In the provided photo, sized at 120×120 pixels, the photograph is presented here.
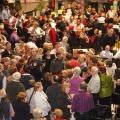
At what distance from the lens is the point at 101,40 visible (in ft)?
56.2

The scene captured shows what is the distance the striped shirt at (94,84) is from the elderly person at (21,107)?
6.17ft

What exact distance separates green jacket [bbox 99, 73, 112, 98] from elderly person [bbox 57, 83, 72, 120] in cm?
141

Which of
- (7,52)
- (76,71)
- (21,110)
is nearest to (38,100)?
(21,110)

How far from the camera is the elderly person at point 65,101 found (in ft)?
31.4

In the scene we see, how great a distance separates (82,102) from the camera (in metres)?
9.64

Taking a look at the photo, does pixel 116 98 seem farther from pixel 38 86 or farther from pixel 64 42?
pixel 64 42

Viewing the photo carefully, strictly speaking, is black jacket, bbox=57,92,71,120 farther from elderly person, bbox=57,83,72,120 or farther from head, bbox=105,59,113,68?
head, bbox=105,59,113,68

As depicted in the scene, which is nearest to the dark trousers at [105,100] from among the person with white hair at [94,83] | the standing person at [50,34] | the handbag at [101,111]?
the person with white hair at [94,83]

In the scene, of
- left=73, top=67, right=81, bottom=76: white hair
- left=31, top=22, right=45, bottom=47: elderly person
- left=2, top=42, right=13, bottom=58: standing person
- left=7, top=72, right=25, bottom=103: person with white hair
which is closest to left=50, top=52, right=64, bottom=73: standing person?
left=73, top=67, right=81, bottom=76: white hair

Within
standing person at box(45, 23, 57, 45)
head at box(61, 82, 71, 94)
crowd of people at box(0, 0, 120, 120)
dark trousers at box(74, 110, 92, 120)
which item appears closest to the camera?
crowd of people at box(0, 0, 120, 120)

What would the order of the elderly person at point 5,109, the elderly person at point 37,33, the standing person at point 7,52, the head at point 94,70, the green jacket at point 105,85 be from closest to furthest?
the elderly person at point 5,109, the head at point 94,70, the green jacket at point 105,85, the standing person at point 7,52, the elderly person at point 37,33

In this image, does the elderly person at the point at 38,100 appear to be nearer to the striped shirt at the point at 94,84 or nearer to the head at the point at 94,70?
the striped shirt at the point at 94,84

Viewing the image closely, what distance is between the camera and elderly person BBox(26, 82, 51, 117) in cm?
959

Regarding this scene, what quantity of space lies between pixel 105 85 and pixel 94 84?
40 cm
